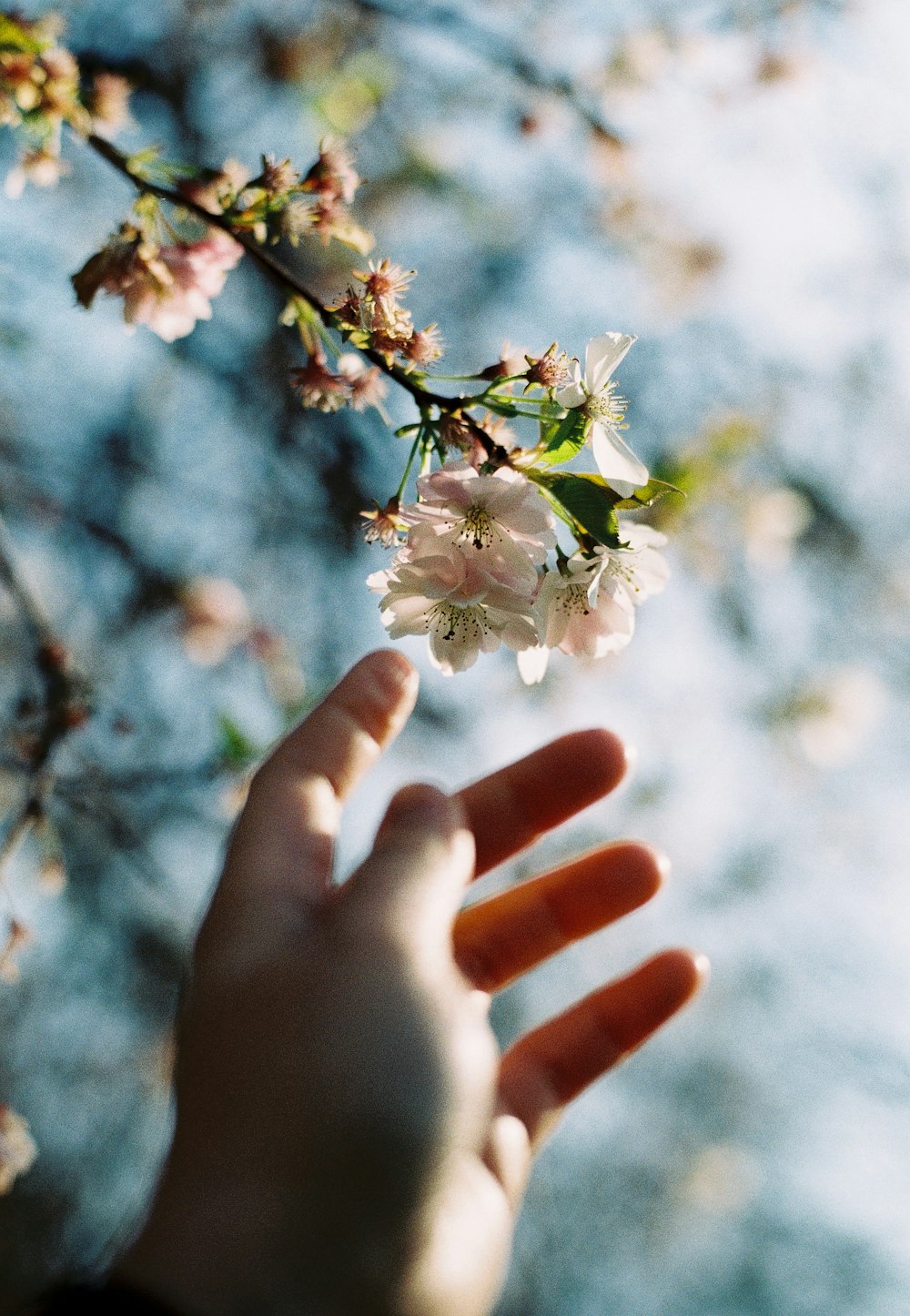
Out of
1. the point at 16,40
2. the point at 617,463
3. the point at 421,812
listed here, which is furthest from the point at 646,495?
the point at 16,40

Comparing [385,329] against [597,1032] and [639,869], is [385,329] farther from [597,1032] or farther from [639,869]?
[597,1032]

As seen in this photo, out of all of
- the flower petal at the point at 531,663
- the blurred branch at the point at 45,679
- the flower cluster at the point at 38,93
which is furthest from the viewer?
the blurred branch at the point at 45,679

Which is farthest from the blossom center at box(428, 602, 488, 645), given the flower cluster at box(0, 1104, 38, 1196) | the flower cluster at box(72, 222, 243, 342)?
the flower cluster at box(0, 1104, 38, 1196)

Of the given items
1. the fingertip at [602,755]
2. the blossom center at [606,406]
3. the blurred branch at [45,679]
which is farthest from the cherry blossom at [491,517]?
the blurred branch at [45,679]

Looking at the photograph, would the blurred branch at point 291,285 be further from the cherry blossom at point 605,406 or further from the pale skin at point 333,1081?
the pale skin at point 333,1081

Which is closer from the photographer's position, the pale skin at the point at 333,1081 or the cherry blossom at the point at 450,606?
the pale skin at the point at 333,1081

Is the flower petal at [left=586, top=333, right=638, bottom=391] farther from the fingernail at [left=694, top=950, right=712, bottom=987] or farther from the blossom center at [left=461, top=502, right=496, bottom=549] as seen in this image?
the fingernail at [left=694, top=950, right=712, bottom=987]
